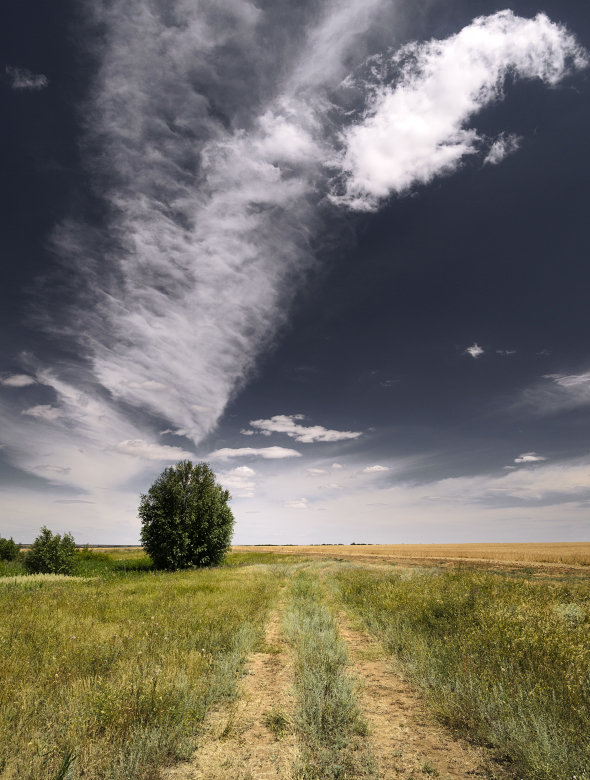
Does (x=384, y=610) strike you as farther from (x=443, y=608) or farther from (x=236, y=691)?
(x=236, y=691)

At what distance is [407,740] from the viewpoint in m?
4.57

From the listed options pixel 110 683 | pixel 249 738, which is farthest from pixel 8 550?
pixel 249 738

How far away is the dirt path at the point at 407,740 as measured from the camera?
395cm

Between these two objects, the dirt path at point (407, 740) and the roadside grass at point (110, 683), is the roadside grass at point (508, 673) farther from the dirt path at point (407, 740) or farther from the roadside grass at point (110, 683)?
the roadside grass at point (110, 683)

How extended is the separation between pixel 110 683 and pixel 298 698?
3024 mm

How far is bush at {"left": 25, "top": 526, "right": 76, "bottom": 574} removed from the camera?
33.8m

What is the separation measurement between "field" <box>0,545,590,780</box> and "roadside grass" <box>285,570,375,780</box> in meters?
0.02

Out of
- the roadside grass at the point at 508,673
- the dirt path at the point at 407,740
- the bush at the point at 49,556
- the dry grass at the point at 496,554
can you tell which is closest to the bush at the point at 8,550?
the bush at the point at 49,556

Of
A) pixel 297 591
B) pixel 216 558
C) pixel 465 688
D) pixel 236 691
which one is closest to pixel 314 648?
pixel 236 691

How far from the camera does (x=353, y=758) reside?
4129mm

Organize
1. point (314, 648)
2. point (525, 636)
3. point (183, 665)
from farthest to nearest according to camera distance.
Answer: point (314, 648) → point (525, 636) → point (183, 665)

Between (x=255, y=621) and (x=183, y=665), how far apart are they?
5.02 metres

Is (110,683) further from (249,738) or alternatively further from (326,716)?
(326,716)

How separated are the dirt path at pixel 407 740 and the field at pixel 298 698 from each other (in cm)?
2
